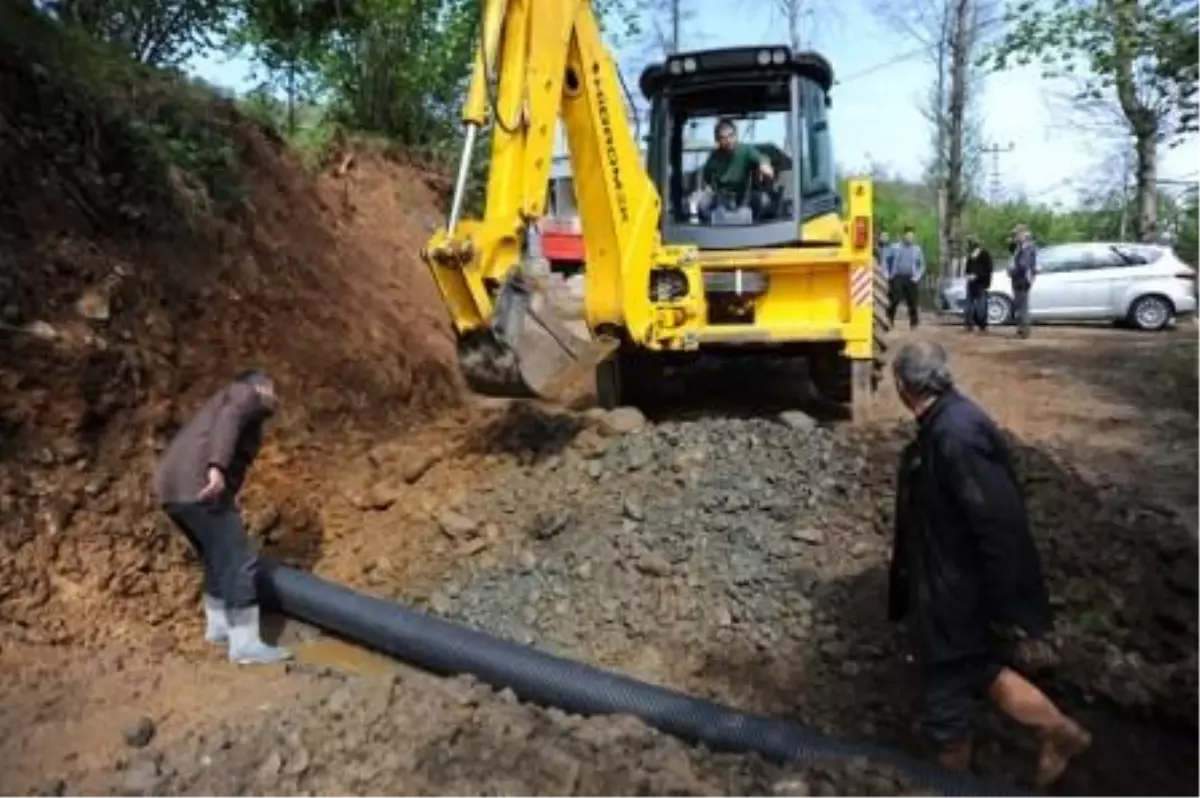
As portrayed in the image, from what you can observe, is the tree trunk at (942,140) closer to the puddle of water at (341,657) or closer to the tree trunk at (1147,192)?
the tree trunk at (1147,192)

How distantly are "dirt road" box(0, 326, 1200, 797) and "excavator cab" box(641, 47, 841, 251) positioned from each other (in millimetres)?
1481

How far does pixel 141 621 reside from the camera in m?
6.68

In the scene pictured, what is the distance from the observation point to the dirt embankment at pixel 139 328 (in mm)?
6672

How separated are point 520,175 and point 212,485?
2.56 metres

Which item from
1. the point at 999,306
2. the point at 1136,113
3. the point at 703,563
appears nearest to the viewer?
the point at 703,563

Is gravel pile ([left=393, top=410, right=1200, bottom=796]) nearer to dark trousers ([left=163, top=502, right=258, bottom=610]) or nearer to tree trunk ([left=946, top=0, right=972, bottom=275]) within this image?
dark trousers ([left=163, top=502, right=258, bottom=610])

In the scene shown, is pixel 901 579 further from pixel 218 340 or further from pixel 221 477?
pixel 218 340

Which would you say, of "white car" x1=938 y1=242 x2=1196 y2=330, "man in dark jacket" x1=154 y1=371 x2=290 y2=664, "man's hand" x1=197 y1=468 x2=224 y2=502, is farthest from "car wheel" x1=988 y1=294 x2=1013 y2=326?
"man's hand" x1=197 y1=468 x2=224 y2=502

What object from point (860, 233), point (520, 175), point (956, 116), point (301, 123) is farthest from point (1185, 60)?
point (956, 116)

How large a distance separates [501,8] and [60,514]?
3.83 meters

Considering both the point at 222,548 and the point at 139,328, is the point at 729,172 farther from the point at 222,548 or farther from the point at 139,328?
the point at 222,548

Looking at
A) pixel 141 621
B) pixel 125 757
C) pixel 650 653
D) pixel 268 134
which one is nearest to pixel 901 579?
pixel 650 653

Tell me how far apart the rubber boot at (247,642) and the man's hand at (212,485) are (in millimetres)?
637

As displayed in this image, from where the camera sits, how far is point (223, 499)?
645 cm
